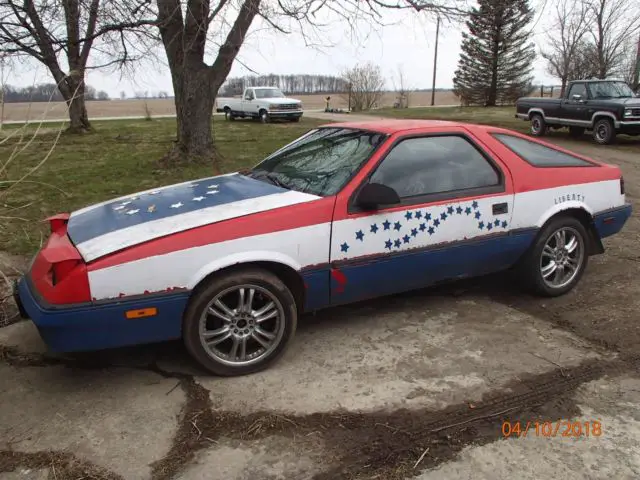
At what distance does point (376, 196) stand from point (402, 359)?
1.05 m

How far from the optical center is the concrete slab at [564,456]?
7.50ft

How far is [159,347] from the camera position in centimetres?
352

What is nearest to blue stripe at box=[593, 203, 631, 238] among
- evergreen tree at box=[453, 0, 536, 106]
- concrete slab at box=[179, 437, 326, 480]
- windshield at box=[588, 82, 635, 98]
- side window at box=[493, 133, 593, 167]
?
side window at box=[493, 133, 593, 167]

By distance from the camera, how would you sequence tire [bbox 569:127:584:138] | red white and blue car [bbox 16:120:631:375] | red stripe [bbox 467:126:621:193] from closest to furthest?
red white and blue car [bbox 16:120:631:375], red stripe [bbox 467:126:621:193], tire [bbox 569:127:584:138]

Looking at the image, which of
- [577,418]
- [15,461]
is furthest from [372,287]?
[15,461]

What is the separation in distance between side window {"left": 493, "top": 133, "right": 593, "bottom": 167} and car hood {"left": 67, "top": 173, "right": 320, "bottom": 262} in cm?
181

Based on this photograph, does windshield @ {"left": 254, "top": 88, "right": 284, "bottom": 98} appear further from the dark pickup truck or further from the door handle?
the door handle

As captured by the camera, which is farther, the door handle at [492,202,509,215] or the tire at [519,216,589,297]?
the tire at [519,216,589,297]

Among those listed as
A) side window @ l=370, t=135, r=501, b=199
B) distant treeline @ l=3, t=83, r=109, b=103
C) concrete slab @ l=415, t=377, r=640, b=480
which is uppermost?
distant treeline @ l=3, t=83, r=109, b=103

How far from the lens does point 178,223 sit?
3068 mm

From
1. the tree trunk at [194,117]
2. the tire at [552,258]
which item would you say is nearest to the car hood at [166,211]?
the tire at [552,258]

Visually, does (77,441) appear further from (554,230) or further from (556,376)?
(554,230)

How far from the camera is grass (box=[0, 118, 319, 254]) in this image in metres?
5.78

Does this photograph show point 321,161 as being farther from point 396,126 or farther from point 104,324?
point 104,324
